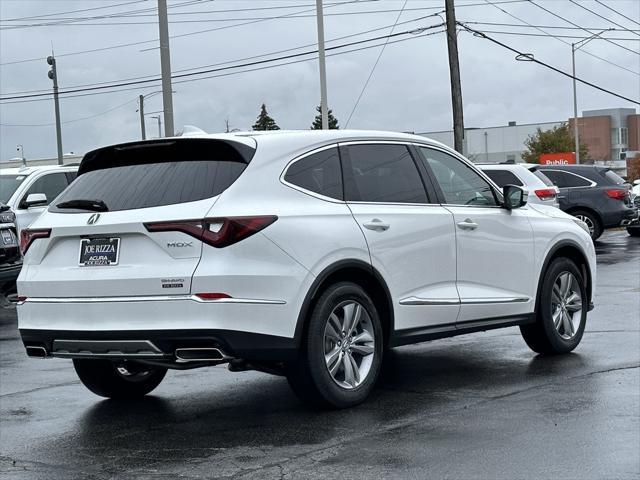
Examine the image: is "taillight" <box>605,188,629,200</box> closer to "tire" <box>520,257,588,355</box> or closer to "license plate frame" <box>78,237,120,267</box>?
"tire" <box>520,257,588,355</box>

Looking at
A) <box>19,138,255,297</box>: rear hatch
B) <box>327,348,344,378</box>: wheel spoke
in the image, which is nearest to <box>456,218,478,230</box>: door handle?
<box>327,348,344,378</box>: wheel spoke

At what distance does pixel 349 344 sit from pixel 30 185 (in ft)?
37.5

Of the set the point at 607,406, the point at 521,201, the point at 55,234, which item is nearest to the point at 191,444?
the point at 55,234

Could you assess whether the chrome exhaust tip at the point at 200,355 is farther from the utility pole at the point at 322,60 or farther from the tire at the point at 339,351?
the utility pole at the point at 322,60

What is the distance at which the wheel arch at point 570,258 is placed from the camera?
9.32 m

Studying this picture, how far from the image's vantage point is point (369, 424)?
22.7ft

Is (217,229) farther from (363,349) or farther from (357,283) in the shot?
(363,349)

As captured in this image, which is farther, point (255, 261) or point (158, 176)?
point (158, 176)

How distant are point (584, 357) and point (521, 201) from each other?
139 cm

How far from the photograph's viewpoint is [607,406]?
7250mm

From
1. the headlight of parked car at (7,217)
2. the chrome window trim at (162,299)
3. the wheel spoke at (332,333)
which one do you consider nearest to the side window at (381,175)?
the wheel spoke at (332,333)

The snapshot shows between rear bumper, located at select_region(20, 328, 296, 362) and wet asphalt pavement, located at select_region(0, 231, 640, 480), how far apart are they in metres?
0.47

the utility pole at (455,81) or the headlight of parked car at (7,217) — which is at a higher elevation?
the utility pole at (455,81)

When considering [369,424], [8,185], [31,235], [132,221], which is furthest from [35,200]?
[369,424]
